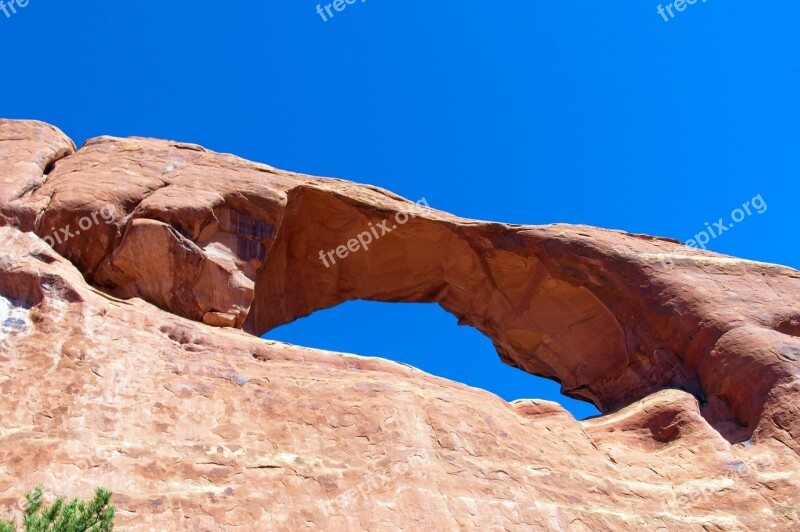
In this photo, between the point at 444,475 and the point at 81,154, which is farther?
the point at 81,154

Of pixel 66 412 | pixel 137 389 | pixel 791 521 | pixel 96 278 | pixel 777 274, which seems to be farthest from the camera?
pixel 777 274

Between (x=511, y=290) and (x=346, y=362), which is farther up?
(x=511, y=290)

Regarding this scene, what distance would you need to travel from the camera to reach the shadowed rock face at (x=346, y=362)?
1155 cm

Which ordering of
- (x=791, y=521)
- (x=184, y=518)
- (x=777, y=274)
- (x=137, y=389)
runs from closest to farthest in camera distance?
(x=184, y=518) < (x=137, y=389) < (x=791, y=521) < (x=777, y=274)

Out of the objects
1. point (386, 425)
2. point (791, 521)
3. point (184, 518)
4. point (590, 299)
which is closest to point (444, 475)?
point (386, 425)

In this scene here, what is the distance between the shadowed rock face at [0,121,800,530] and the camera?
37.9 ft

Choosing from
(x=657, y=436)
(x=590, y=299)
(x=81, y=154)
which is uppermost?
(x=81, y=154)

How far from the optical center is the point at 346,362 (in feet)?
49.1

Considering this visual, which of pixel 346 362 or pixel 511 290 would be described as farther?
pixel 511 290

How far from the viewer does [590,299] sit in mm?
20094

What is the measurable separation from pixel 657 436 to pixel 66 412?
10431 millimetres

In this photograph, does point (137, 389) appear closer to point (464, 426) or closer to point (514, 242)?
point (464, 426)

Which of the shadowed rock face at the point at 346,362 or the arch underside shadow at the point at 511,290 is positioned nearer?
the shadowed rock face at the point at 346,362

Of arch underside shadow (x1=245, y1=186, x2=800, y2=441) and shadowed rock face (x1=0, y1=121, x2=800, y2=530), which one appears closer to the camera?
shadowed rock face (x1=0, y1=121, x2=800, y2=530)
